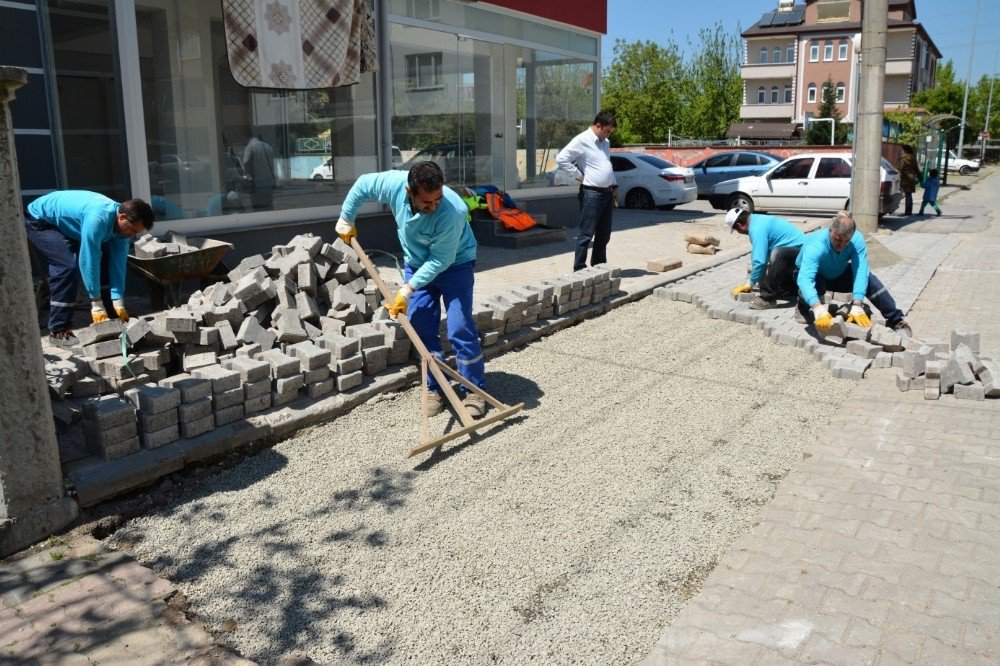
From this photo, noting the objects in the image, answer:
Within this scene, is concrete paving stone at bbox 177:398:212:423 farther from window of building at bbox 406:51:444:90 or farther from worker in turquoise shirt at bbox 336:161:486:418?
window of building at bbox 406:51:444:90

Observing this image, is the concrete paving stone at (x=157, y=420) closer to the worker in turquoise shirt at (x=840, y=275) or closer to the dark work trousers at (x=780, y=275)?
the worker in turquoise shirt at (x=840, y=275)

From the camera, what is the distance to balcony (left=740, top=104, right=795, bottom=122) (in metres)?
62.9

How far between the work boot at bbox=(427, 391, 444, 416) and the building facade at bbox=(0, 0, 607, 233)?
444cm

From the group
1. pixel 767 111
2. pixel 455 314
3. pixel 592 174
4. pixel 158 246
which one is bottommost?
pixel 455 314

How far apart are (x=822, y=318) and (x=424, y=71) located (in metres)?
7.32

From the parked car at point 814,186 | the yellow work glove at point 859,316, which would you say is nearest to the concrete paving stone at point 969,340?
the yellow work glove at point 859,316

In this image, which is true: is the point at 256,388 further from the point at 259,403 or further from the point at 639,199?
the point at 639,199

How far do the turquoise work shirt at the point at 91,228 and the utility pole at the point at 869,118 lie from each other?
12.0 m

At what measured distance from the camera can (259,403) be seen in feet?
16.8

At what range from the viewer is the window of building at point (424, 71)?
1156 centimetres

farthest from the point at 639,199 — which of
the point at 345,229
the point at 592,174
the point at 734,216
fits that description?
the point at 345,229

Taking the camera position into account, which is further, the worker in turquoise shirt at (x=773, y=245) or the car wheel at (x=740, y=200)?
the car wheel at (x=740, y=200)

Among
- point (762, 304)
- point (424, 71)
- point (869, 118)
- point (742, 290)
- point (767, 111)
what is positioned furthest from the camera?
point (767, 111)

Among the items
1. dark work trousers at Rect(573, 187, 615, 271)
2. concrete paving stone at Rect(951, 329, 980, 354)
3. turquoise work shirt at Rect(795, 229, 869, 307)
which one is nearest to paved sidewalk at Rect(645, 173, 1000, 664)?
concrete paving stone at Rect(951, 329, 980, 354)
